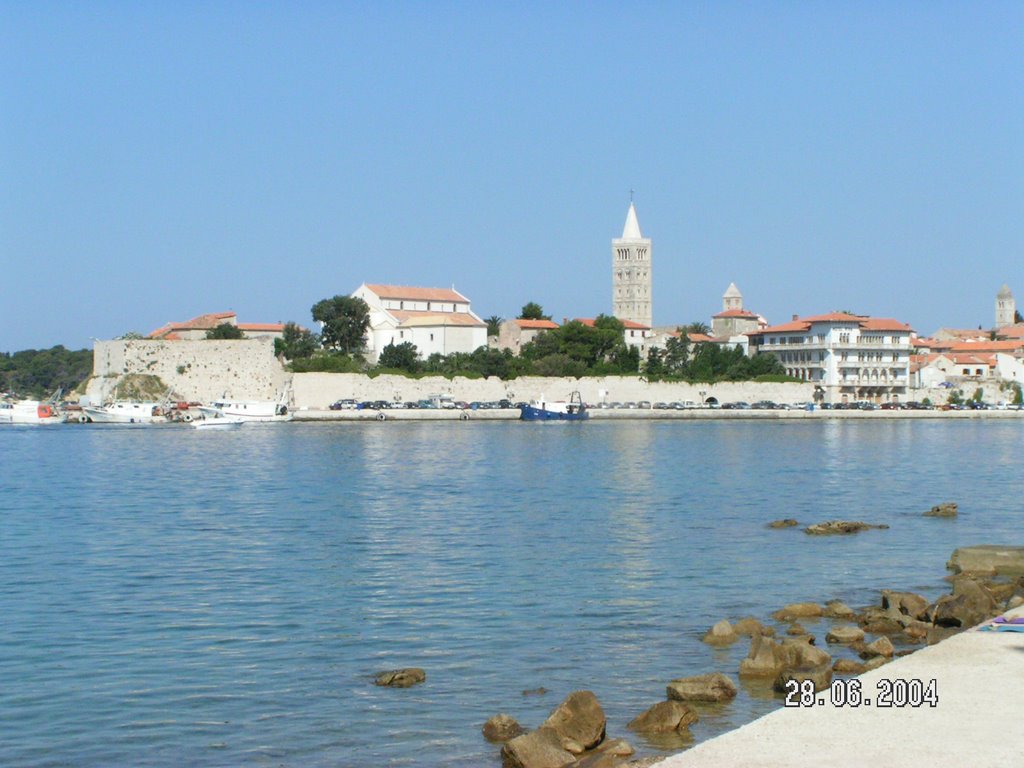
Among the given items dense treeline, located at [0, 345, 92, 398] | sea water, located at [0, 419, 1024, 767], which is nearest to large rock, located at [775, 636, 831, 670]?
sea water, located at [0, 419, 1024, 767]

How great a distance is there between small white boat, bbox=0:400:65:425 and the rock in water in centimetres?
5455

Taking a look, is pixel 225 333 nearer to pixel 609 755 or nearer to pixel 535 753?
pixel 535 753

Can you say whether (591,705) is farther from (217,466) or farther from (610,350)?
(610,350)

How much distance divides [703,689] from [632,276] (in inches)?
3670

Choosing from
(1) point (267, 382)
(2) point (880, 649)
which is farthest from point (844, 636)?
(1) point (267, 382)

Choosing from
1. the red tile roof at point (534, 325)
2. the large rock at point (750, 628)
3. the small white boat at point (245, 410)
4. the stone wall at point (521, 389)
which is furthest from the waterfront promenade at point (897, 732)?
the red tile roof at point (534, 325)

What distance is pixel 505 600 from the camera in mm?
13281

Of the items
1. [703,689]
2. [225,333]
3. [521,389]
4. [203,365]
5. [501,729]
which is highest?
[225,333]

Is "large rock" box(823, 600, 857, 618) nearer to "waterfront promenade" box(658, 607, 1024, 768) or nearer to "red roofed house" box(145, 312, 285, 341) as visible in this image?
"waterfront promenade" box(658, 607, 1024, 768)

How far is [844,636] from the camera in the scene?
1069cm

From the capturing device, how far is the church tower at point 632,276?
332ft

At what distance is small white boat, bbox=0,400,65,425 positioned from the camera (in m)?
60.7

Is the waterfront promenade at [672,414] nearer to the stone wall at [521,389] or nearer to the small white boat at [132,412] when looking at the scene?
the stone wall at [521,389]

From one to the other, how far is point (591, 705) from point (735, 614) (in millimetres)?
4700
